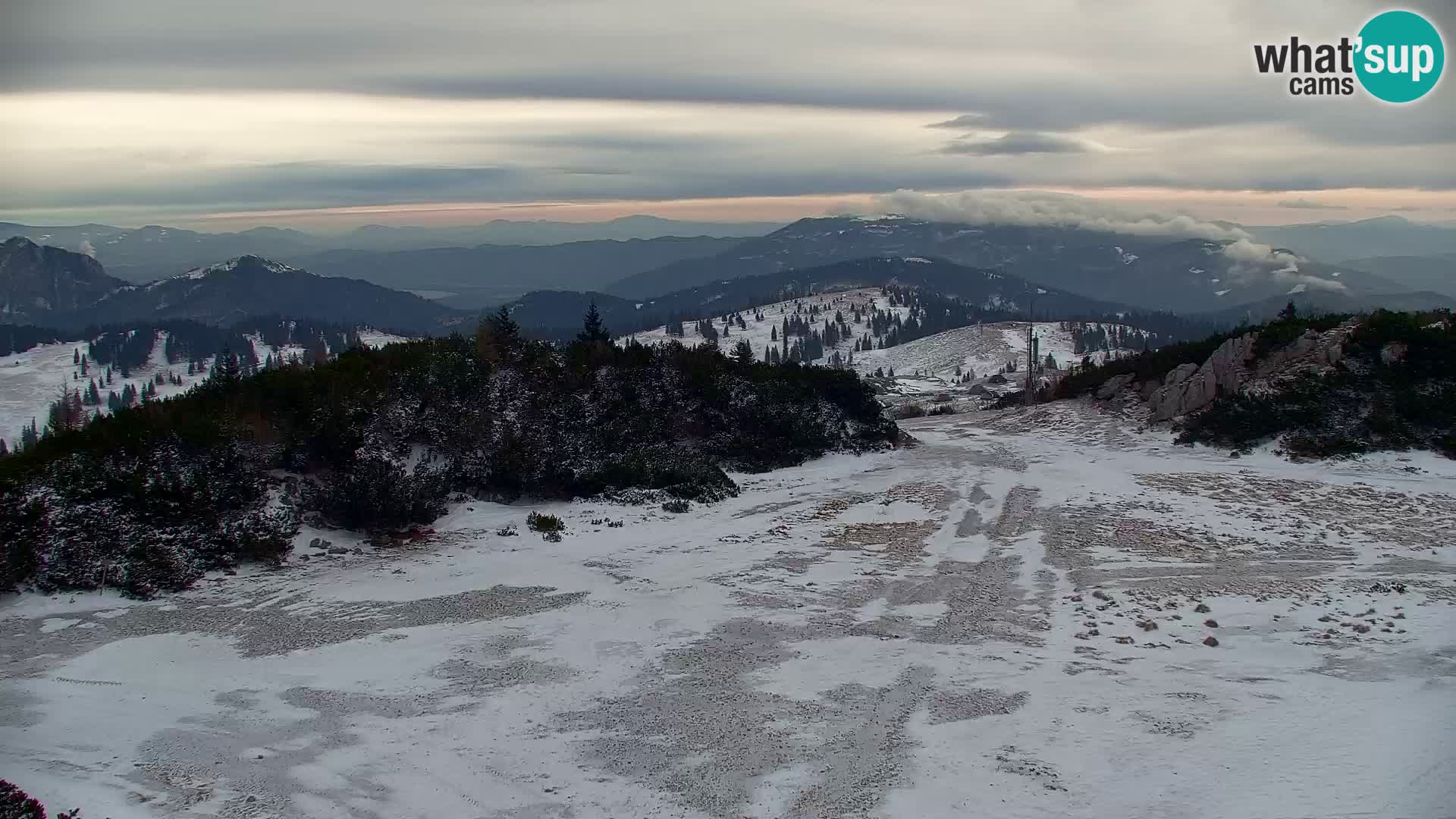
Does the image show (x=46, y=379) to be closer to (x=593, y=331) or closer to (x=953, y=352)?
(x=953, y=352)

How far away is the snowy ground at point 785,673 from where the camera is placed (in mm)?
8969

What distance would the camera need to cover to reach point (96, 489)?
53.9ft

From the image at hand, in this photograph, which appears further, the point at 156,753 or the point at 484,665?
the point at 484,665

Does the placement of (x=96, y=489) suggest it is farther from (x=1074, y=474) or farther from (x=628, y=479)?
(x=1074, y=474)

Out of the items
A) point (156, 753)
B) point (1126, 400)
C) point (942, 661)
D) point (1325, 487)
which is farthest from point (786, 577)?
point (1126, 400)

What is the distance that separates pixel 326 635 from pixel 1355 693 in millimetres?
Result: 13667

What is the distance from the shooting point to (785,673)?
11867 mm

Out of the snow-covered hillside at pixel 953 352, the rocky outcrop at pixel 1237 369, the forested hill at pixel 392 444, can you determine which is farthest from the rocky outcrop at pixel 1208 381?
the snow-covered hillside at pixel 953 352

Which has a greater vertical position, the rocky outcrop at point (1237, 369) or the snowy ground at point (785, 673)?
the rocky outcrop at point (1237, 369)

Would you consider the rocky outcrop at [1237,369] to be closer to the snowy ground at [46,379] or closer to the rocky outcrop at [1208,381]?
the rocky outcrop at [1208,381]

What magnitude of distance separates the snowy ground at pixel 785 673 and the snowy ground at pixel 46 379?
135940 mm

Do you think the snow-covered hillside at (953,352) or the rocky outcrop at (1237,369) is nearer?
the rocky outcrop at (1237,369)

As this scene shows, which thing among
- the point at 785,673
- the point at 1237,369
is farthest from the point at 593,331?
the point at 785,673

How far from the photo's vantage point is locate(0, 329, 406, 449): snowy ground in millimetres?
146125
